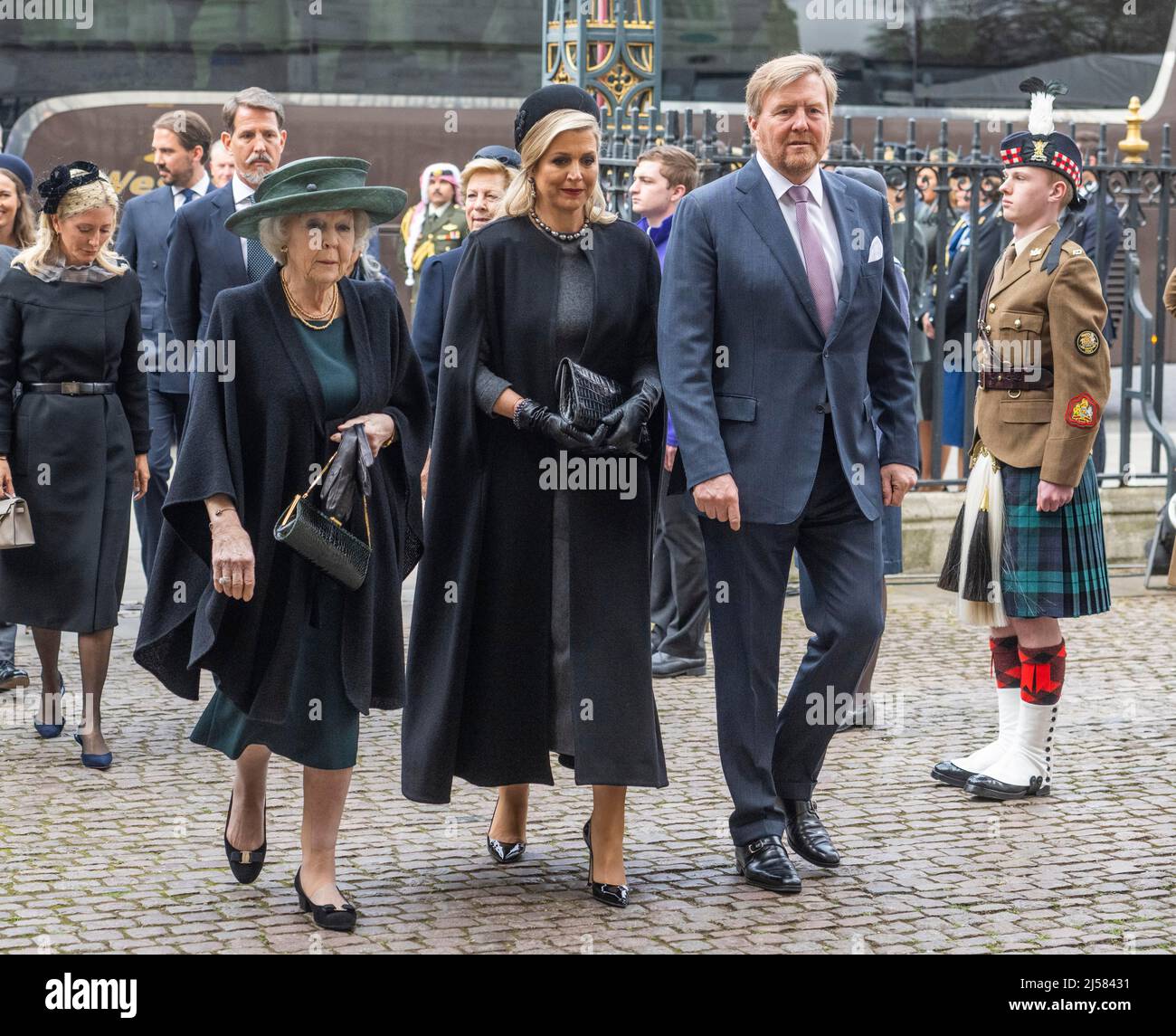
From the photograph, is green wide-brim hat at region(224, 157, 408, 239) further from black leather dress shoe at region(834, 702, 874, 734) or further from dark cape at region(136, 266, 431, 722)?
black leather dress shoe at region(834, 702, 874, 734)

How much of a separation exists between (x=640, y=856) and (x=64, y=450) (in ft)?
8.88

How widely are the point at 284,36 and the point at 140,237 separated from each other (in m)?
6.40

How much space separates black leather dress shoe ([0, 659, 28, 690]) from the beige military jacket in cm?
394

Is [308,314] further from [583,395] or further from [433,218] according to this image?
[433,218]

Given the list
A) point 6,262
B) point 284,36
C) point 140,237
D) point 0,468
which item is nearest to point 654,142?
point 140,237

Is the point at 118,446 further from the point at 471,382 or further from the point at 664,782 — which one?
the point at 664,782

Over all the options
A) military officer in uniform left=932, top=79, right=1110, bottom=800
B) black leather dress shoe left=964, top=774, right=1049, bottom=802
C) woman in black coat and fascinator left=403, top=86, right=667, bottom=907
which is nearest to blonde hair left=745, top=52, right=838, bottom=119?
woman in black coat and fascinator left=403, top=86, right=667, bottom=907

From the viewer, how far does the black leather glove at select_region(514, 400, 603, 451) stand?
15.3ft

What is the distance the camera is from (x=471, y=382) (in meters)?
4.87

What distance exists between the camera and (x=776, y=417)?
16.2ft

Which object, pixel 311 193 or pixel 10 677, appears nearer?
pixel 311 193

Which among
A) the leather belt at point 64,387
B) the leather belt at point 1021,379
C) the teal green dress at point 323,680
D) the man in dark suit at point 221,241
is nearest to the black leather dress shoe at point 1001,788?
the leather belt at point 1021,379

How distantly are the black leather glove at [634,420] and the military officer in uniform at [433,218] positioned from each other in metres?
8.06

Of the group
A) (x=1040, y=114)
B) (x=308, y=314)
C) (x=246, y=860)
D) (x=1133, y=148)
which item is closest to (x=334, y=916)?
(x=246, y=860)
